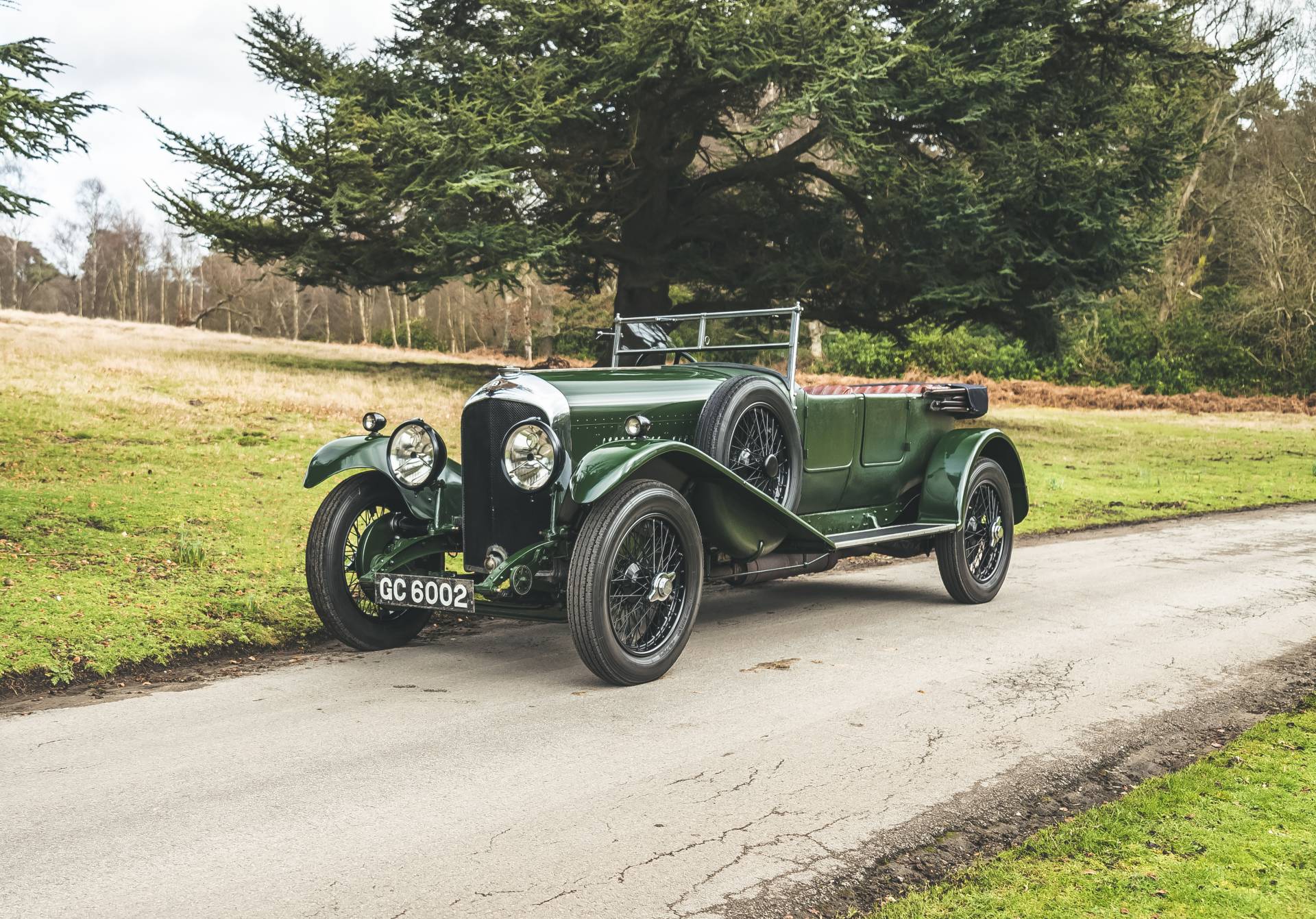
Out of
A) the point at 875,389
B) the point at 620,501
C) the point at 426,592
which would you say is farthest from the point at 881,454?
the point at 426,592

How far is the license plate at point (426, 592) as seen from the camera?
5.26 m

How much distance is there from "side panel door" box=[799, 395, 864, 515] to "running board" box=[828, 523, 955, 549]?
27cm

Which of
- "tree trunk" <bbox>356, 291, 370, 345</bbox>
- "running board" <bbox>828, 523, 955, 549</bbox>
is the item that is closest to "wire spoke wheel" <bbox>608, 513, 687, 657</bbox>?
"running board" <bbox>828, 523, 955, 549</bbox>

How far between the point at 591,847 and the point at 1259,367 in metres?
35.6

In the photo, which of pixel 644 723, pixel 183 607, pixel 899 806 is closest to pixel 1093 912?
pixel 899 806

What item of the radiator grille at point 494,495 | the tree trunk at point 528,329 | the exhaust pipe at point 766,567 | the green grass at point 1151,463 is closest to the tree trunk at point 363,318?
the tree trunk at point 528,329

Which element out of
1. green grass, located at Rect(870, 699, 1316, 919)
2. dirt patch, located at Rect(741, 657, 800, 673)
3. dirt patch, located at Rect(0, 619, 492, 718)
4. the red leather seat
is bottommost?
dirt patch, located at Rect(0, 619, 492, 718)

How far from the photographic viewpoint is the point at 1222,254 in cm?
3716

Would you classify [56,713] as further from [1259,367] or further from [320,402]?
[1259,367]

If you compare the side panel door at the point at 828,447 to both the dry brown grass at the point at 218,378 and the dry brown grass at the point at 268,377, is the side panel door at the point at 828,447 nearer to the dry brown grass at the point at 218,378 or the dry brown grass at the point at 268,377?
the dry brown grass at the point at 218,378

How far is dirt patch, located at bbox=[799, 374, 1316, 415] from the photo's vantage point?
31109 mm

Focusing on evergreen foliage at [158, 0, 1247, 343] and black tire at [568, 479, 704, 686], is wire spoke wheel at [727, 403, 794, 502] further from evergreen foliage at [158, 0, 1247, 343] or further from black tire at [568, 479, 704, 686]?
evergreen foliage at [158, 0, 1247, 343]

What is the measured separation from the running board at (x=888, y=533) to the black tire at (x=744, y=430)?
50 cm

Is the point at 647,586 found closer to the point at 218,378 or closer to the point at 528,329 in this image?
the point at 218,378
